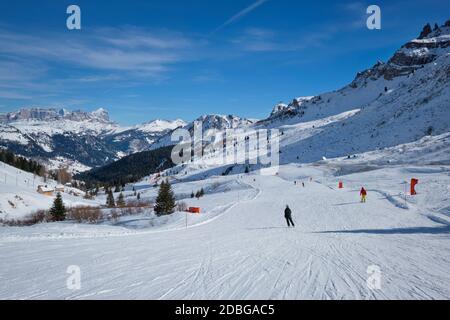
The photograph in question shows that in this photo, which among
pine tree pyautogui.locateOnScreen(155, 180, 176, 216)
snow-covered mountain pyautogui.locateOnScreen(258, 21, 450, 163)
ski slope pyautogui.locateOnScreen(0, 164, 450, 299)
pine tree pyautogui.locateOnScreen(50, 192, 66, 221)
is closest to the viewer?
ski slope pyautogui.locateOnScreen(0, 164, 450, 299)

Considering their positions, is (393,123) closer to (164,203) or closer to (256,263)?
(164,203)

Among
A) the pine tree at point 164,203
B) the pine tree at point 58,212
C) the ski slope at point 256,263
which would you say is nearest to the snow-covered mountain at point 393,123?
the pine tree at point 164,203

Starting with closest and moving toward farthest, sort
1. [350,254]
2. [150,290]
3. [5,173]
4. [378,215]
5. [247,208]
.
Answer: [150,290], [350,254], [378,215], [247,208], [5,173]

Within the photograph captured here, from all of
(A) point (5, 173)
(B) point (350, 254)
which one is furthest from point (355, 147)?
(A) point (5, 173)

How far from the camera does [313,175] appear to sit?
2960 inches

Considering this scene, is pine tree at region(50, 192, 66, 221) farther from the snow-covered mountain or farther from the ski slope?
the snow-covered mountain

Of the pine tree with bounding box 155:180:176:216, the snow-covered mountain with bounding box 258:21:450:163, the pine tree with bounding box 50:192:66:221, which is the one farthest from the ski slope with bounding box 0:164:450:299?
the snow-covered mountain with bounding box 258:21:450:163

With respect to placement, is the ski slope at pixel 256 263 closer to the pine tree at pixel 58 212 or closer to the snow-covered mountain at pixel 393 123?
the pine tree at pixel 58 212

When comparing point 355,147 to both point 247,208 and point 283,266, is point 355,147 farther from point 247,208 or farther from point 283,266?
point 283,266

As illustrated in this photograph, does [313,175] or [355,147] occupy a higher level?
[355,147]

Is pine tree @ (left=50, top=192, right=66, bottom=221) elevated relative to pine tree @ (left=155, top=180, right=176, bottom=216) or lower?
lower

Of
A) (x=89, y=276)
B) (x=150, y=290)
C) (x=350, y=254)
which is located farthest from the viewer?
(x=350, y=254)

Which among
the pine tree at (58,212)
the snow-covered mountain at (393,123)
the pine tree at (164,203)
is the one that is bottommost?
the pine tree at (58,212)
